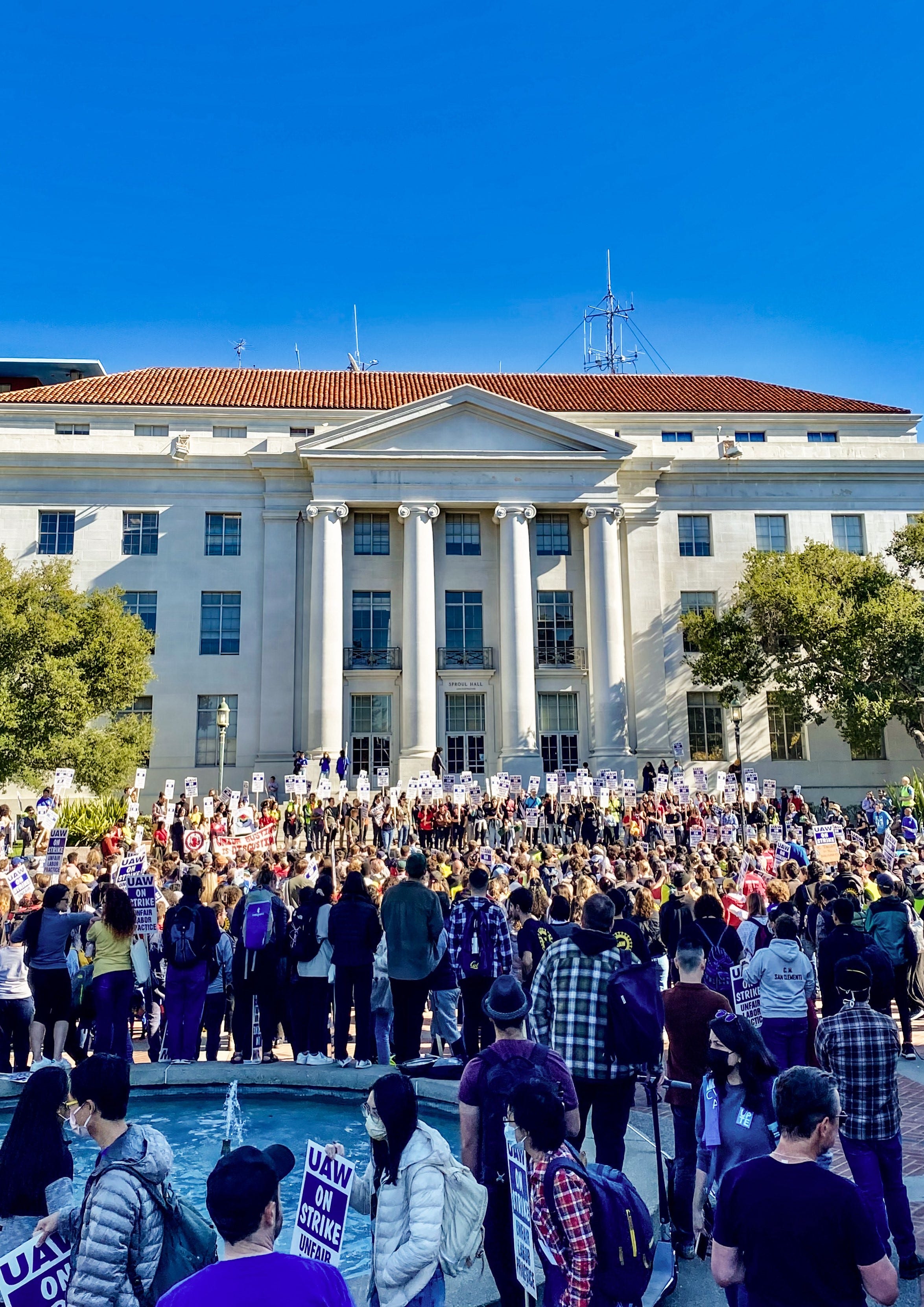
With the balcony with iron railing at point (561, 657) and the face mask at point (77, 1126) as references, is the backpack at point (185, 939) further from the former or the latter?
the balcony with iron railing at point (561, 657)

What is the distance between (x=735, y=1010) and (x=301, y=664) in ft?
106

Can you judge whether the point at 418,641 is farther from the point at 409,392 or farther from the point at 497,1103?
the point at 497,1103

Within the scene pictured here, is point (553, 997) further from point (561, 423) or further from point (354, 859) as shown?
point (561, 423)

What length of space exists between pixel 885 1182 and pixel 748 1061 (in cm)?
135

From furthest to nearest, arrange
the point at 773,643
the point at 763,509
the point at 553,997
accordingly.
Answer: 1. the point at 763,509
2. the point at 773,643
3. the point at 553,997

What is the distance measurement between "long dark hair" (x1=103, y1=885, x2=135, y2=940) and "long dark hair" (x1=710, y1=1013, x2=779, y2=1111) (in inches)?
234

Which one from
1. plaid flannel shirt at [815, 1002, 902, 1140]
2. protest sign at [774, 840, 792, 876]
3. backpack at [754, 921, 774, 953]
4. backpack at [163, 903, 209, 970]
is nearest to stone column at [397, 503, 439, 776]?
protest sign at [774, 840, 792, 876]

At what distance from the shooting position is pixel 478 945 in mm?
8680

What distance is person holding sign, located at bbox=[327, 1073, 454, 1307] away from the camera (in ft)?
12.4

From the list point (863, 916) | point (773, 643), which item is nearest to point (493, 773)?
point (773, 643)

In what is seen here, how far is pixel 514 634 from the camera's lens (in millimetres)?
37750

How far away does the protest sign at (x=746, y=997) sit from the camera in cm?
749

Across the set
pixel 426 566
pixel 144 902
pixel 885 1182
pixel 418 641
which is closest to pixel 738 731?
pixel 418 641

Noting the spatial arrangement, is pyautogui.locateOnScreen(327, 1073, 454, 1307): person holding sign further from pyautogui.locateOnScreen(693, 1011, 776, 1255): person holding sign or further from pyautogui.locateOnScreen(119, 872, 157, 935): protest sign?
pyautogui.locateOnScreen(119, 872, 157, 935): protest sign
